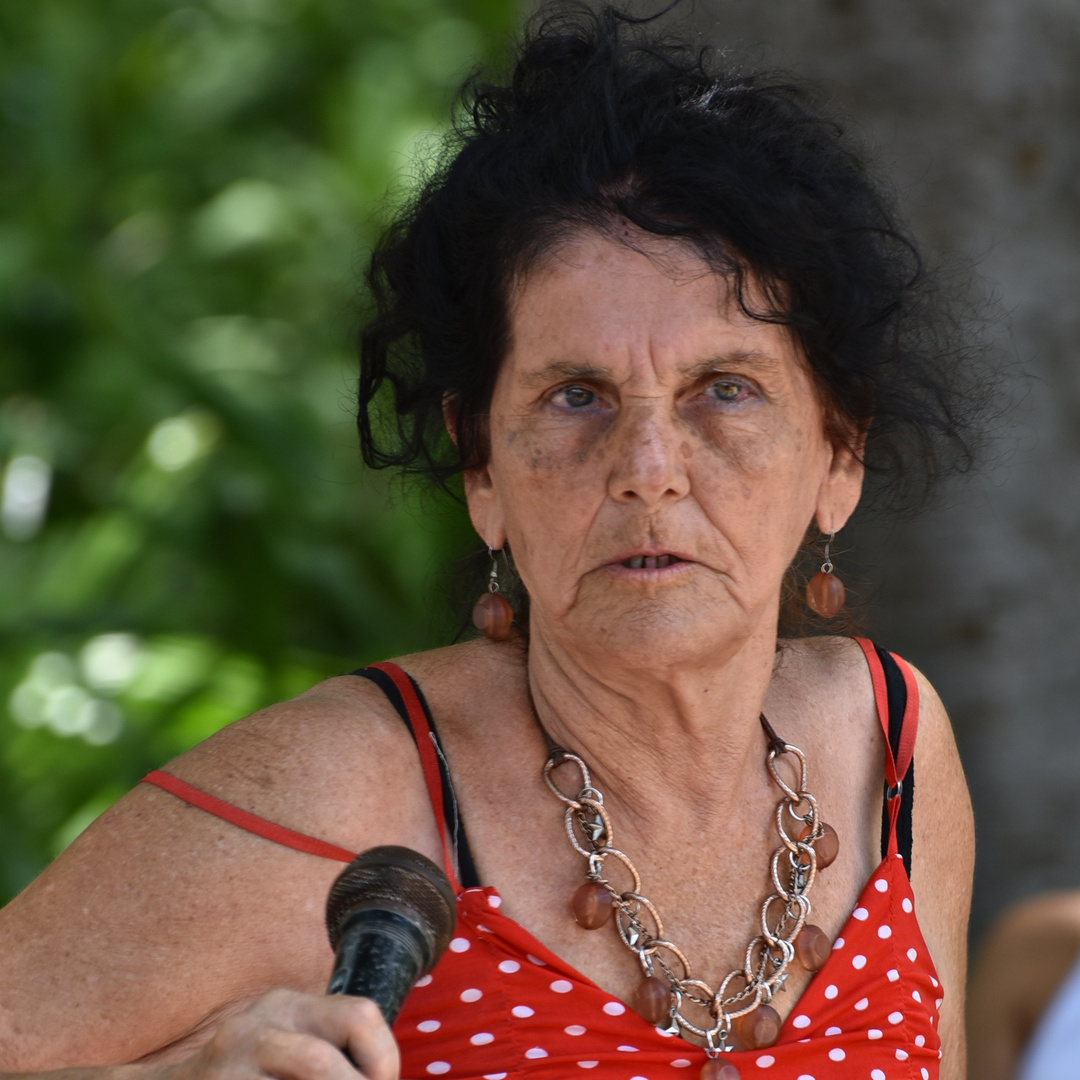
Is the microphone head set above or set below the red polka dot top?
below

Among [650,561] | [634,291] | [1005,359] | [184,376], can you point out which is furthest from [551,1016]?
[184,376]

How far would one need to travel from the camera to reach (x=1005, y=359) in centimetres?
327

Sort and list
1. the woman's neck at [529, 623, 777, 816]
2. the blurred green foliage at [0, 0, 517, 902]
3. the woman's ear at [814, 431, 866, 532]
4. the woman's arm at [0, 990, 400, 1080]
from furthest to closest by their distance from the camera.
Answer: the blurred green foliage at [0, 0, 517, 902]
the woman's ear at [814, 431, 866, 532]
the woman's neck at [529, 623, 777, 816]
the woman's arm at [0, 990, 400, 1080]

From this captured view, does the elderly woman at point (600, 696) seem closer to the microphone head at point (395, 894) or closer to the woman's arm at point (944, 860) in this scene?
the woman's arm at point (944, 860)

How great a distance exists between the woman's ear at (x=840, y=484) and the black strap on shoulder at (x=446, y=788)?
0.71 m

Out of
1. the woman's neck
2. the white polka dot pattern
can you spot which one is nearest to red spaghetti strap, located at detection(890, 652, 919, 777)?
the woman's neck

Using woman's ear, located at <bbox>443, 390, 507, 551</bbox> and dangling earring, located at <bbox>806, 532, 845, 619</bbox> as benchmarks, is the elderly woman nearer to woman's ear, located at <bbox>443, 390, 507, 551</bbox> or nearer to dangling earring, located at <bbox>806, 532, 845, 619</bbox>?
woman's ear, located at <bbox>443, 390, 507, 551</bbox>

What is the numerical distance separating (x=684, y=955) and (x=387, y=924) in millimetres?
958

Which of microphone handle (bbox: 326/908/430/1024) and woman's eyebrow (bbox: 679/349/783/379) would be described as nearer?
Result: microphone handle (bbox: 326/908/430/1024)

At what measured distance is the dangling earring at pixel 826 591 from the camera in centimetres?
262

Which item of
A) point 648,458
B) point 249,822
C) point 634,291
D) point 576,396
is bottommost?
point 249,822

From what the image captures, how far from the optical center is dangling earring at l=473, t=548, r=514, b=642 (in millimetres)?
2521

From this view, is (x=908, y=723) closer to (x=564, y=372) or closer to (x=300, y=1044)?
(x=564, y=372)

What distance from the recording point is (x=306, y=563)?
16.6 feet
